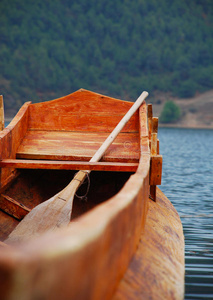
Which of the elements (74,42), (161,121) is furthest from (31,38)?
(161,121)

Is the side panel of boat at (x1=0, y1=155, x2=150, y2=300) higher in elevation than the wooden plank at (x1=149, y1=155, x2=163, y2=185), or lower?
lower

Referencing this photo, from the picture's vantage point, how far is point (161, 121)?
293 feet

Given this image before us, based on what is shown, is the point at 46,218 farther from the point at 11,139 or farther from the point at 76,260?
the point at 76,260

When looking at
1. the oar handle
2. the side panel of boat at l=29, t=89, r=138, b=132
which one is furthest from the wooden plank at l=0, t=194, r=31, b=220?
the side panel of boat at l=29, t=89, r=138, b=132

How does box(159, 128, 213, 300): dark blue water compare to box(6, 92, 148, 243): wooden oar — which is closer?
box(6, 92, 148, 243): wooden oar

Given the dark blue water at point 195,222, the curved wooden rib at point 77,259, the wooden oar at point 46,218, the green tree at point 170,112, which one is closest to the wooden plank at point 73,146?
the wooden oar at point 46,218

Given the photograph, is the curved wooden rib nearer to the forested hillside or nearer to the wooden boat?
the wooden boat

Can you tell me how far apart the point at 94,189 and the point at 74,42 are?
105 m

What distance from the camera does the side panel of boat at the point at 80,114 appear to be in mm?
6484

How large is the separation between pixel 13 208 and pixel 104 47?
105 meters

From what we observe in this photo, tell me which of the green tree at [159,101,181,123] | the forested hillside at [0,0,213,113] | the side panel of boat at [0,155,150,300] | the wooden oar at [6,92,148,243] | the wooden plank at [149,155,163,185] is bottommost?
the side panel of boat at [0,155,150,300]

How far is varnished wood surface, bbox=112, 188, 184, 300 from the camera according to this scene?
2326mm

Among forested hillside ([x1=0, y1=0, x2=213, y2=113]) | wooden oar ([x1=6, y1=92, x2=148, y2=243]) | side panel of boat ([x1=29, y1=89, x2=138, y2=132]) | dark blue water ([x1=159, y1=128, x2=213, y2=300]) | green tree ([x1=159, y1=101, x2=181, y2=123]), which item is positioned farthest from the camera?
forested hillside ([x1=0, y1=0, x2=213, y2=113])

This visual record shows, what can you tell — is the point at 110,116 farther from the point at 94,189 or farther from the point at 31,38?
the point at 31,38
